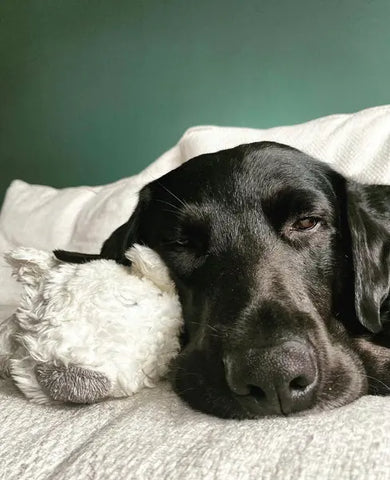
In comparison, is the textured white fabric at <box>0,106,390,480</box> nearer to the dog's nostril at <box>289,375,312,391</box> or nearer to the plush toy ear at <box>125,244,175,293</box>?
the dog's nostril at <box>289,375,312,391</box>

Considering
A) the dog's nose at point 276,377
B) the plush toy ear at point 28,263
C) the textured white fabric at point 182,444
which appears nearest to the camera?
the textured white fabric at point 182,444

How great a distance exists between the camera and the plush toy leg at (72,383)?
35.0 inches

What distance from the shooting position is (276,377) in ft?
2.61

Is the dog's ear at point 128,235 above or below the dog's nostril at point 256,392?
below

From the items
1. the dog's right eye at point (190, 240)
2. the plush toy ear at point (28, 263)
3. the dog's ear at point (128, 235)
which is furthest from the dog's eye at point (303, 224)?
the plush toy ear at point (28, 263)

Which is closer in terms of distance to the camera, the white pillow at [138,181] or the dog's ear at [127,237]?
the dog's ear at [127,237]

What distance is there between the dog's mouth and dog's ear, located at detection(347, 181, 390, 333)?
0.17m

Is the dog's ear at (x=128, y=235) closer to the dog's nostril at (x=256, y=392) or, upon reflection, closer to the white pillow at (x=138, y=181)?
the white pillow at (x=138, y=181)

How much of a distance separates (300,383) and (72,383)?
0.38 metres

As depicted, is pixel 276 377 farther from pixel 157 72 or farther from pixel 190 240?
pixel 157 72

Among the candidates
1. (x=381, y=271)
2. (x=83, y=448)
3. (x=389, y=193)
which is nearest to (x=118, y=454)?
(x=83, y=448)

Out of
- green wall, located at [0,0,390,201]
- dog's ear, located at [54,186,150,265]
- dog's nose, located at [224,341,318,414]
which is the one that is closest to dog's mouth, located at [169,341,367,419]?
dog's nose, located at [224,341,318,414]

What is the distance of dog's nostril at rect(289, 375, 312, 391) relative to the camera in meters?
0.82

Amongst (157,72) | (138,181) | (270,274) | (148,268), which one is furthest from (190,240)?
(157,72)
